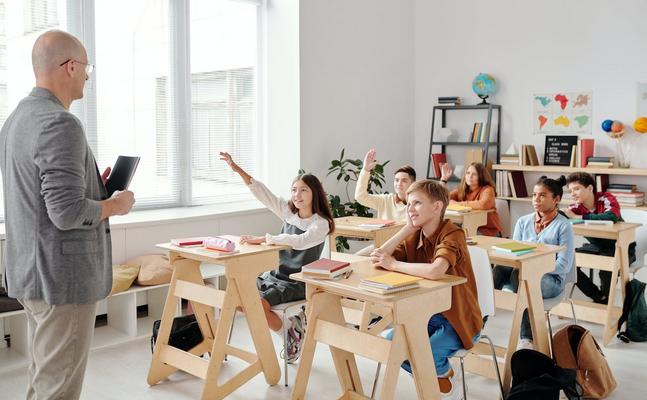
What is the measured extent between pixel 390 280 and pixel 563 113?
3.98 m

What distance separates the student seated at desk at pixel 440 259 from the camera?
2.64 metres

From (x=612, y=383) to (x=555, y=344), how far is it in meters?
0.33

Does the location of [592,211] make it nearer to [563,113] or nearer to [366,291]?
[563,113]

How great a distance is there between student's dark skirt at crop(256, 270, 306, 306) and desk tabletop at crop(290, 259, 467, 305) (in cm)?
79

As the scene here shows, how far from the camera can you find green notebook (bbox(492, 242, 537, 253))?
123 inches

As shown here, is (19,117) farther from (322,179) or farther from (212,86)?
(322,179)

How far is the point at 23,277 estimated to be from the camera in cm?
210

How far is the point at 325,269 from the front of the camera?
8.41ft

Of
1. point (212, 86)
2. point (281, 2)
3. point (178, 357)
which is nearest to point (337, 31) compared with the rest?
point (281, 2)

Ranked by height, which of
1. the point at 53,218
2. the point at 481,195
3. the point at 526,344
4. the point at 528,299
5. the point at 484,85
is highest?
the point at 484,85

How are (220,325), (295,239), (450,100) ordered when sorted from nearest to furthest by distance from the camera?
1. (220,325)
2. (295,239)
3. (450,100)

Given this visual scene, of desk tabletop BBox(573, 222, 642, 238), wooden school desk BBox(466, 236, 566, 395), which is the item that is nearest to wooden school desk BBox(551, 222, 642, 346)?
desk tabletop BBox(573, 222, 642, 238)

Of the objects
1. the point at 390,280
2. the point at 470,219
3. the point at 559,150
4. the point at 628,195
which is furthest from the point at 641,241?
the point at 390,280

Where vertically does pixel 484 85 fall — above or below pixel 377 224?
above
